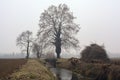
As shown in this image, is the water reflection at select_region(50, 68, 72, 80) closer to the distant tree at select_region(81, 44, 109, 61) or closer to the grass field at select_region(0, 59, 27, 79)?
the grass field at select_region(0, 59, 27, 79)

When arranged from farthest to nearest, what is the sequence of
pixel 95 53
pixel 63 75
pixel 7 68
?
1. pixel 95 53
2. pixel 63 75
3. pixel 7 68

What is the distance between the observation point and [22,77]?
1582cm

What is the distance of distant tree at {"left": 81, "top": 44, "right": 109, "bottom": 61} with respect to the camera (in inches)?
1427

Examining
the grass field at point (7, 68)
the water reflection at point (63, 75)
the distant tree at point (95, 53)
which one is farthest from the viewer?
the distant tree at point (95, 53)

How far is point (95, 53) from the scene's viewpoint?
3666cm

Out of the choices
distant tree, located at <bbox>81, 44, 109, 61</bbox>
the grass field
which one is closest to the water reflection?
the grass field

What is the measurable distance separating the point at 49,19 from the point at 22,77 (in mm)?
42111

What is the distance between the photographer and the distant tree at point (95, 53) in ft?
119

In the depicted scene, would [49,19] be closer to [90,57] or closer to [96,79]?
[90,57]

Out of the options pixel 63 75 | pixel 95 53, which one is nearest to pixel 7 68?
pixel 63 75

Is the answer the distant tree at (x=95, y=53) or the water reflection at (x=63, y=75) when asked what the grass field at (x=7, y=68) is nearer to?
the water reflection at (x=63, y=75)

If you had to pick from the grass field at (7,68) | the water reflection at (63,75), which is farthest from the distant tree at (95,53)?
the grass field at (7,68)

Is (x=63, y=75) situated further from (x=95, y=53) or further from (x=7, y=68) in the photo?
(x=95, y=53)

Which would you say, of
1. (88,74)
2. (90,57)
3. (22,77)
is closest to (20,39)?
(90,57)
